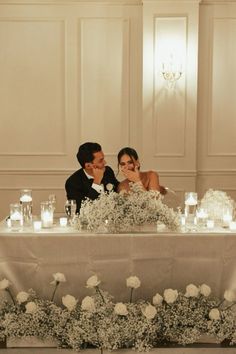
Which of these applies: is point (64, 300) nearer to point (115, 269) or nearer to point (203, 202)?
point (115, 269)

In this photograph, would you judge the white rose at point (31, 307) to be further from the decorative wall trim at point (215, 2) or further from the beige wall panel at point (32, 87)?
the decorative wall trim at point (215, 2)

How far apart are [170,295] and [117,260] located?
361 mm

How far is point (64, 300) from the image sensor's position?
3.17 metres

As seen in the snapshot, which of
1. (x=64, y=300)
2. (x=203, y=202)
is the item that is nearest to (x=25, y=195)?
(x=64, y=300)

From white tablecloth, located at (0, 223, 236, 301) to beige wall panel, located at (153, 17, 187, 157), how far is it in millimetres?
2601

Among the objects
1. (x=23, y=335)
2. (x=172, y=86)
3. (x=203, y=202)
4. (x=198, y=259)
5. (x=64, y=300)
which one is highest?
(x=172, y=86)

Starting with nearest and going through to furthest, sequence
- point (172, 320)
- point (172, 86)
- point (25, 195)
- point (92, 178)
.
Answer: point (172, 320), point (25, 195), point (92, 178), point (172, 86)

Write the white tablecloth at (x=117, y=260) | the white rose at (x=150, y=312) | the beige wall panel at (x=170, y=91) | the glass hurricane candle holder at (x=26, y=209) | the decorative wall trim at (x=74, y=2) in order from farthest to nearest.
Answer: the decorative wall trim at (x=74, y=2) → the beige wall panel at (x=170, y=91) → the glass hurricane candle holder at (x=26, y=209) → the white tablecloth at (x=117, y=260) → the white rose at (x=150, y=312)

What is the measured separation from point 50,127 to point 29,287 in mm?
2833

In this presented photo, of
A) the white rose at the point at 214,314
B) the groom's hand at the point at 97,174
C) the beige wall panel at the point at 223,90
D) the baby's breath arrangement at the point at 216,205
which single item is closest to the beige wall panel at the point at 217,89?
the beige wall panel at the point at 223,90

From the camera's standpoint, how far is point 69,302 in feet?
10.4

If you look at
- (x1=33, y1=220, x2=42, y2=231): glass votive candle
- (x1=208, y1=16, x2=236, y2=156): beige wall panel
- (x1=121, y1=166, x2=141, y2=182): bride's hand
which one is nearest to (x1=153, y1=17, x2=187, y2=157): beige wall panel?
(x1=208, y1=16, x2=236, y2=156): beige wall panel

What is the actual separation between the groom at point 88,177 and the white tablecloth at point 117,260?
27.1 inches

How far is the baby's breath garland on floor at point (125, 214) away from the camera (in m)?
3.28
